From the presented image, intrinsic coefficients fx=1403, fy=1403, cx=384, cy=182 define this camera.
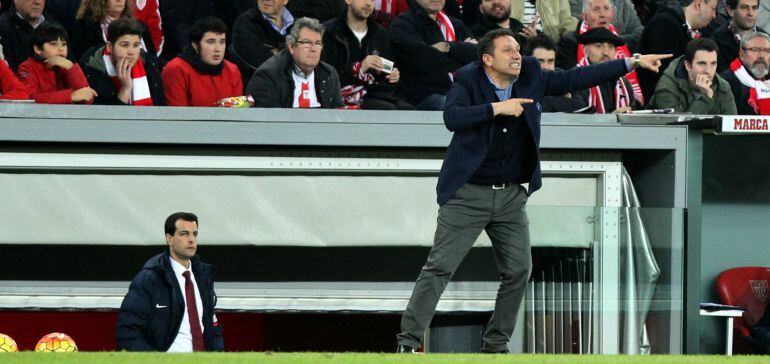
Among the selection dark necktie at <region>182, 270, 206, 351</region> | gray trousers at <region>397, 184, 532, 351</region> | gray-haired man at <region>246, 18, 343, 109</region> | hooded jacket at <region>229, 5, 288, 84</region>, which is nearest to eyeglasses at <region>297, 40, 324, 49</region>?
gray-haired man at <region>246, 18, 343, 109</region>

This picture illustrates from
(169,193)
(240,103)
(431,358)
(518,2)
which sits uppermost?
(518,2)

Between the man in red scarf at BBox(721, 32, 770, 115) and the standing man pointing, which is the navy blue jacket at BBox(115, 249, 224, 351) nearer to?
the standing man pointing

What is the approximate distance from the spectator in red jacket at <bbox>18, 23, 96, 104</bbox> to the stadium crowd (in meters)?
0.01

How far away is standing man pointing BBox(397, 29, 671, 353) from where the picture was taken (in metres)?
8.16

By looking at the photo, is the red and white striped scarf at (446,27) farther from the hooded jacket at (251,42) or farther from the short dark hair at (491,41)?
the short dark hair at (491,41)

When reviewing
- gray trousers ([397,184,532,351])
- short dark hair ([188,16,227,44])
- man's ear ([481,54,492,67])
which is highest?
short dark hair ([188,16,227,44])

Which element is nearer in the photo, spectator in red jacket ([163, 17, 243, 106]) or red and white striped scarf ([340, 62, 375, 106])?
spectator in red jacket ([163, 17, 243, 106])

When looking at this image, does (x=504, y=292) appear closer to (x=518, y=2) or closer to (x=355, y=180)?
(x=355, y=180)

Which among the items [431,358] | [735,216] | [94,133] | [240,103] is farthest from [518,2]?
[431,358]

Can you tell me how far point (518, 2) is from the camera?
535 inches

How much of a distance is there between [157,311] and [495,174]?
247cm

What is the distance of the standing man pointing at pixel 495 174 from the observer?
8164mm

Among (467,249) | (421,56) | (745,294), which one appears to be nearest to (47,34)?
(421,56)

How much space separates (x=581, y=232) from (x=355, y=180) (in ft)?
6.00
